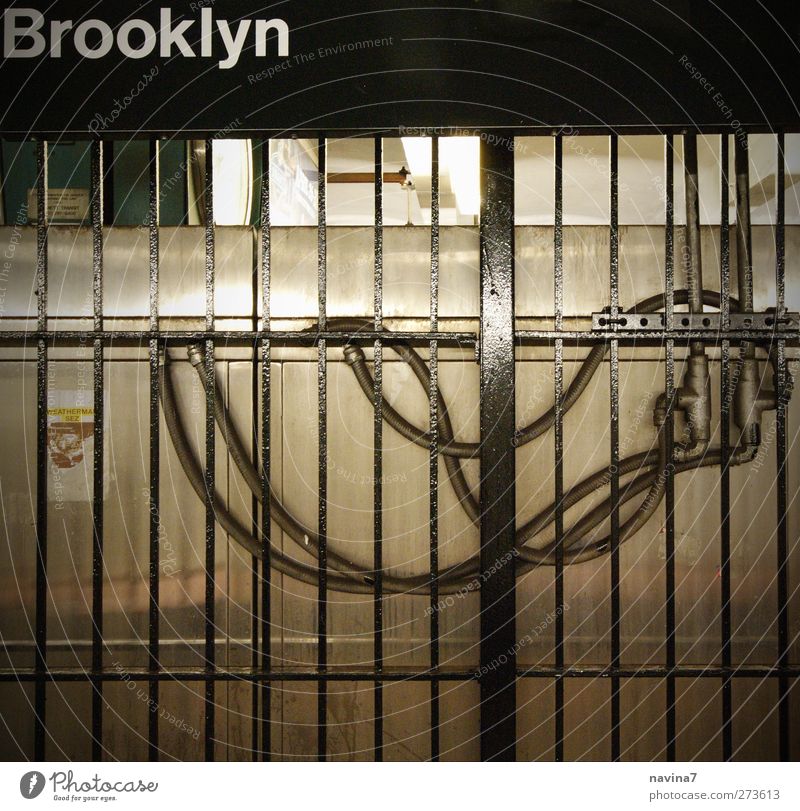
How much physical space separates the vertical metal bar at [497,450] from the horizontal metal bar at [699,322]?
14.6 inches

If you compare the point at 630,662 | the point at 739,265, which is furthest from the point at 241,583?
the point at 739,265

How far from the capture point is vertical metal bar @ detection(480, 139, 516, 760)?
2473 millimetres

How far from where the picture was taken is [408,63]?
237cm

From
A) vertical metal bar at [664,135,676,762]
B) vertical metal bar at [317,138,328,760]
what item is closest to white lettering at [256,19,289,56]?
vertical metal bar at [317,138,328,760]

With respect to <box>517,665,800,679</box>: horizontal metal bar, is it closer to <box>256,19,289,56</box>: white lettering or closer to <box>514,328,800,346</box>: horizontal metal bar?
<box>514,328,800,346</box>: horizontal metal bar

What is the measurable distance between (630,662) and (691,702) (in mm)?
292

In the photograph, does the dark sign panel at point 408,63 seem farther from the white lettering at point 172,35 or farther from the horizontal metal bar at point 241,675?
the horizontal metal bar at point 241,675

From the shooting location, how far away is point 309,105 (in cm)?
237

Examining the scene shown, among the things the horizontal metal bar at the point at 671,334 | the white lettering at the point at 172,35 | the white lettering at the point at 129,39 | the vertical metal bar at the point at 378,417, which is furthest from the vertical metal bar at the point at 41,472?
the horizontal metal bar at the point at 671,334

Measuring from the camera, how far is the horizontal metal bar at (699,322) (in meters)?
2.57
